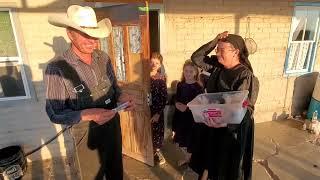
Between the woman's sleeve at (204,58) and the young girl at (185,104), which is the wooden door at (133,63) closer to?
the young girl at (185,104)

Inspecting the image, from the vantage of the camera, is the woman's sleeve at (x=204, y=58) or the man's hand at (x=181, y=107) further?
the man's hand at (x=181, y=107)

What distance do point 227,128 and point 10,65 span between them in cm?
358

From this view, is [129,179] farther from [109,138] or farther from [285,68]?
[285,68]

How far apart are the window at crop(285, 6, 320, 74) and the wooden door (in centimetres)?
399

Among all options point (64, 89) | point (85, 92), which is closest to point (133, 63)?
point (85, 92)

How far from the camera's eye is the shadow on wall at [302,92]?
6297 mm

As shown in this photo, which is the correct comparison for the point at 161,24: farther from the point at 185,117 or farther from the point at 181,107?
the point at 185,117

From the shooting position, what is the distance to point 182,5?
15.5ft

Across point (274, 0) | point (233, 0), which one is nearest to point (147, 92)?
point (233, 0)

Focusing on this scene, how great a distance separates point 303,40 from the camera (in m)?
6.11

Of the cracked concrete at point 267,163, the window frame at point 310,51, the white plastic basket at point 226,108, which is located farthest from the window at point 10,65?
the window frame at point 310,51

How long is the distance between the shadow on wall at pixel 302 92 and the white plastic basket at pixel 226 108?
174 inches

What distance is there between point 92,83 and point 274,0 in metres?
4.65

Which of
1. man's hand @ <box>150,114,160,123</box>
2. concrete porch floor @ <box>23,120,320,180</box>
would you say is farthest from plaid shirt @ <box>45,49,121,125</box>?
concrete porch floor @ <box>23,120,320,180</box>
